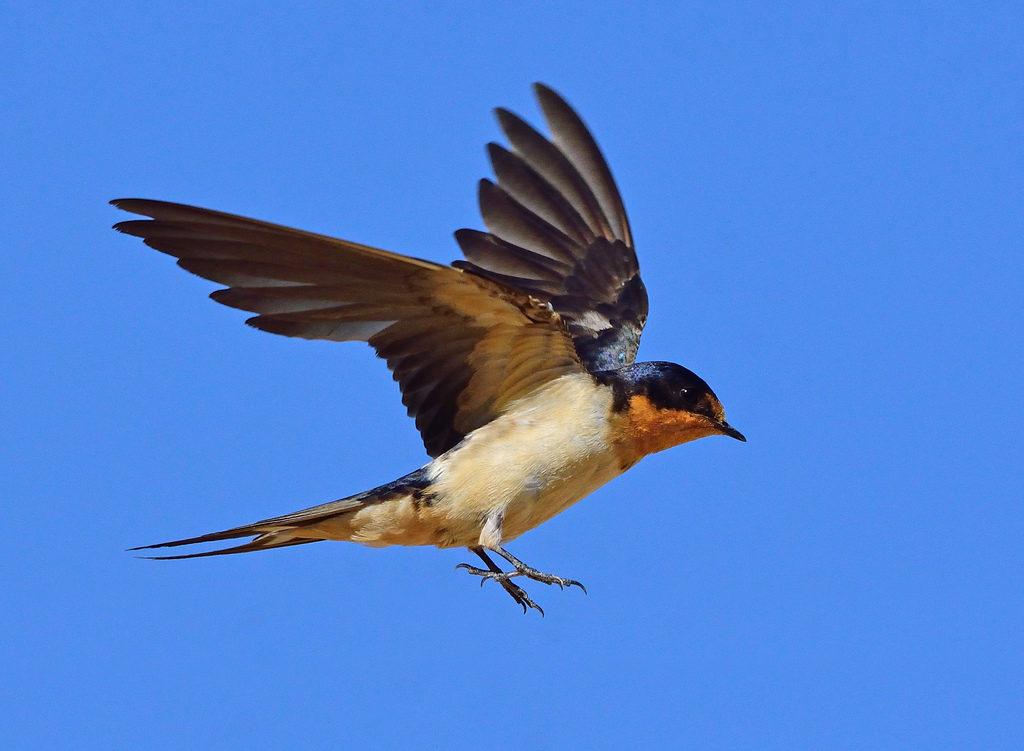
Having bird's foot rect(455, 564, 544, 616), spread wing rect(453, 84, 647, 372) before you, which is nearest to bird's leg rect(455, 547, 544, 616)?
bird's foot rect(455, 564, 544, 616)

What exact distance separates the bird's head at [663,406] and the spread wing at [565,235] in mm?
649

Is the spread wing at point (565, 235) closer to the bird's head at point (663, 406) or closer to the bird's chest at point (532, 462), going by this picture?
the bird's head at point (663, 406)

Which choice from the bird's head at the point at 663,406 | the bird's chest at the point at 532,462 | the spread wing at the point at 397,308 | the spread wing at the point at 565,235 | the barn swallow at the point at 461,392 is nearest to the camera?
the spread wing at the point at 397,308

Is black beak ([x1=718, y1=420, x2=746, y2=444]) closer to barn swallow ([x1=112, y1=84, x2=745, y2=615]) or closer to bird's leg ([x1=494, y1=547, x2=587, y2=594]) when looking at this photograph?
barn swallow ([x1=112, y1=84, x2=745, y2=615])

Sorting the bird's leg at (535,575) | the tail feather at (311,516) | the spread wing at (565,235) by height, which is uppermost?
the spread wing at (565,235)

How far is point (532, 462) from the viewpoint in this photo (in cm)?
434

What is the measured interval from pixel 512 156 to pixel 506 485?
1.73 meters

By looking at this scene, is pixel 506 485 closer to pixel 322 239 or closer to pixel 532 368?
pixel 532 368

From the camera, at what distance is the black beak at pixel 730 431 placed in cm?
468

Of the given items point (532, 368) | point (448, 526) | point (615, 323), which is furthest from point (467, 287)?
point (615, 323)

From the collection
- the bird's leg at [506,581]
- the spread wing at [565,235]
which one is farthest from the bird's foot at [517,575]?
the spread wing at [565,235]

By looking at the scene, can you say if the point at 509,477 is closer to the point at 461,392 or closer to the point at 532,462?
the point at 532,462

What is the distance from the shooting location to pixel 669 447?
185 inches

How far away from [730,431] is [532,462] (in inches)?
32.1
